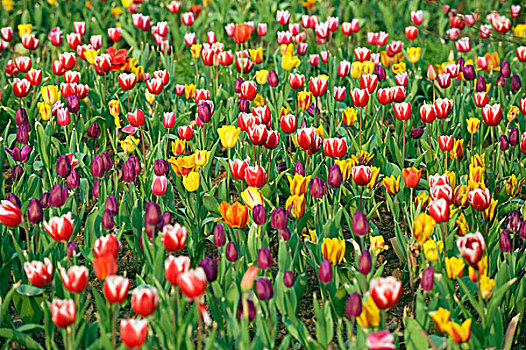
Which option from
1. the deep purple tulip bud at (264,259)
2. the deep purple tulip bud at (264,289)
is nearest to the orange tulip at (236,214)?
the deep purple tulip bud at (264,259)

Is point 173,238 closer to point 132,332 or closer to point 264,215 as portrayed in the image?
point 132,332

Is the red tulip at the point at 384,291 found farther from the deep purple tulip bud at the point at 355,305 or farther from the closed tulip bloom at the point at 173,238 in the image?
the closed tulip bloom at the point at 173,238

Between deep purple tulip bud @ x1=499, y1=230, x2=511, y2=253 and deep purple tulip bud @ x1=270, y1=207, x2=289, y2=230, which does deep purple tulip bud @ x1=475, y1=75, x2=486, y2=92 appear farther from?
deep purple tulip bud @ x1=270, y1=207, x2=289, y2=230

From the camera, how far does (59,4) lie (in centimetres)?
664

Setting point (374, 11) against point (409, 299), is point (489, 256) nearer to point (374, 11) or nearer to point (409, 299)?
point (409, 299)

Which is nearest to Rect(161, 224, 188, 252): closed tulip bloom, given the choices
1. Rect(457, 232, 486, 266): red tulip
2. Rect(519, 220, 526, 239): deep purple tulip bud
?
Rect(457, 232, 486, 266): red tulip

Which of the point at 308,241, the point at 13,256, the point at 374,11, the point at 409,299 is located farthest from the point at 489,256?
the point at 374,11

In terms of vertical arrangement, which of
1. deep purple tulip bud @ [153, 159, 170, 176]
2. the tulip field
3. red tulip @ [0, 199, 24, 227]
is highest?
red tulip @ [0, 199, 24, 227]

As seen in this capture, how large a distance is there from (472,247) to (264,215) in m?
0.77

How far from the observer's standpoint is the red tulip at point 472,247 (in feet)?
7.93

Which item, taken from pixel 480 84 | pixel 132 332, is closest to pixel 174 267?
pixel 132 332

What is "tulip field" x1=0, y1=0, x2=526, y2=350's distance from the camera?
2480 millimetres

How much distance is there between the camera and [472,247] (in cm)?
242

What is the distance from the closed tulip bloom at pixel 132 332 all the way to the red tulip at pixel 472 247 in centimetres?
104
